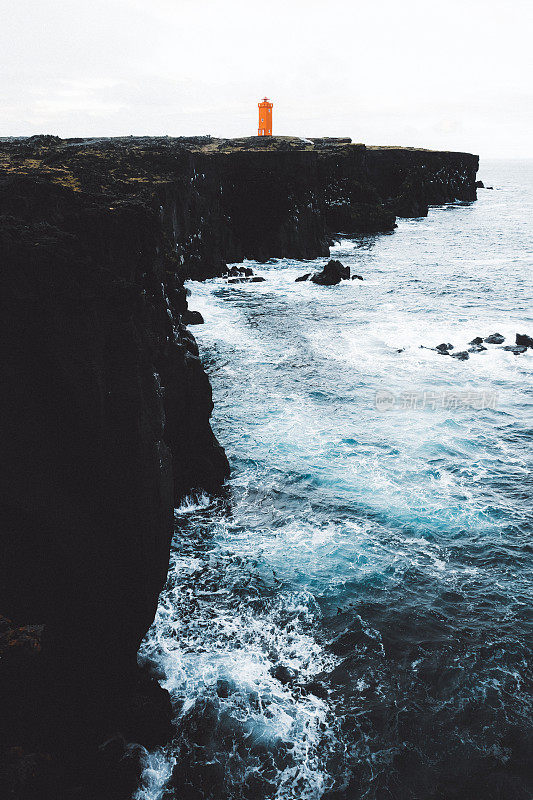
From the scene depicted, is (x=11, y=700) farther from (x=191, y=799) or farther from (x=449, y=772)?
(x=449, y=772)

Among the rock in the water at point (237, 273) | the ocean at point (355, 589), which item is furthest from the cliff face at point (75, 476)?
the rock in the water at point (237, 273)

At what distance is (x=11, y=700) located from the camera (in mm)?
8227

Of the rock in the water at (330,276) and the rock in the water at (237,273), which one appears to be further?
the rock in the water at (237,273)

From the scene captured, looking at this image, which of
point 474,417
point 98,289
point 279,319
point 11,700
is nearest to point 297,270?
point 279,319

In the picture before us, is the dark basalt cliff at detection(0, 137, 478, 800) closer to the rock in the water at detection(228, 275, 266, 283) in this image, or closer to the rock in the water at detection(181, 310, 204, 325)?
the rock in the water at detection(181, 310, 204, 325)

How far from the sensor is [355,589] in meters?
16.2

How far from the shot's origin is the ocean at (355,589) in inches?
451

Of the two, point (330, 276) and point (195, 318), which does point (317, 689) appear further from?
point (330, 276)

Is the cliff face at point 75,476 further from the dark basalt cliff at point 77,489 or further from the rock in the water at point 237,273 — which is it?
the rock in the water at point 237,273

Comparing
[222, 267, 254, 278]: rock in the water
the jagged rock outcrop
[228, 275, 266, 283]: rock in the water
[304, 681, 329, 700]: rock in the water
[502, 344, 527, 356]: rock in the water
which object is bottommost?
[304, 681, 329, 700]: rock in the water

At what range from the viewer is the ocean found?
→ 37.6 feet

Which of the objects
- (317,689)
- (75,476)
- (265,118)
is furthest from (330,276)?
(265,118)

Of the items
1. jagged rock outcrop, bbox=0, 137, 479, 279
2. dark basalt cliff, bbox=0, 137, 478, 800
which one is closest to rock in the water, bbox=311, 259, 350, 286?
jagged rock outcrop, bbox=0, 137, 479, 279

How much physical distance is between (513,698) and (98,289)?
1316 cm
